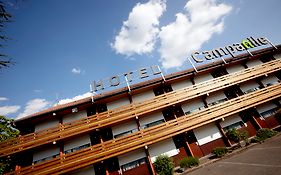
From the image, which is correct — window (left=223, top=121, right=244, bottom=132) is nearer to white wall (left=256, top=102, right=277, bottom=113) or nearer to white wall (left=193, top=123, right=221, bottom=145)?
white wall (left=193, top=123, right=221, bottom=145)

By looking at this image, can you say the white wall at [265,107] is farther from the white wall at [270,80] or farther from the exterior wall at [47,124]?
the exterior wall at [47,124]

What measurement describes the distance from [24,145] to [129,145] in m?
10.7

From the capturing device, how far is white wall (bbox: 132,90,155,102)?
71.7 feet

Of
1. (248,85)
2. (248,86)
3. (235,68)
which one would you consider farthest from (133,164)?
(235,68)

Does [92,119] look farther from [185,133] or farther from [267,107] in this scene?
[267,107]

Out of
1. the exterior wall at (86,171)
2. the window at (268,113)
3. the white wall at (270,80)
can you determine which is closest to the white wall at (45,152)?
the exterior wall at (86,171)

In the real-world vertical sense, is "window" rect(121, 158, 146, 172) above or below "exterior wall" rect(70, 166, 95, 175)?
below

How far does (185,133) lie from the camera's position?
19891 mm

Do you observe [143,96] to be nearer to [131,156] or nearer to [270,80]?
[131,156]

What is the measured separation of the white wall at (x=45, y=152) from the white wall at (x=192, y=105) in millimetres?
15352

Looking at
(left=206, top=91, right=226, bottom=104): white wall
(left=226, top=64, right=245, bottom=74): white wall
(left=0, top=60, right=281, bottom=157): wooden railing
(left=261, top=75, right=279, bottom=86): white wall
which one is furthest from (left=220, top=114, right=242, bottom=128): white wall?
(left=261, top=75, right=279, bottom=86): white wall

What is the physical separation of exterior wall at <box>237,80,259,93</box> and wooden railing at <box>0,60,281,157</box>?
1167 millimetres

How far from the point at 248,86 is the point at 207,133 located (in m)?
9.75

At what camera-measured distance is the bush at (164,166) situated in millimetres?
15202
